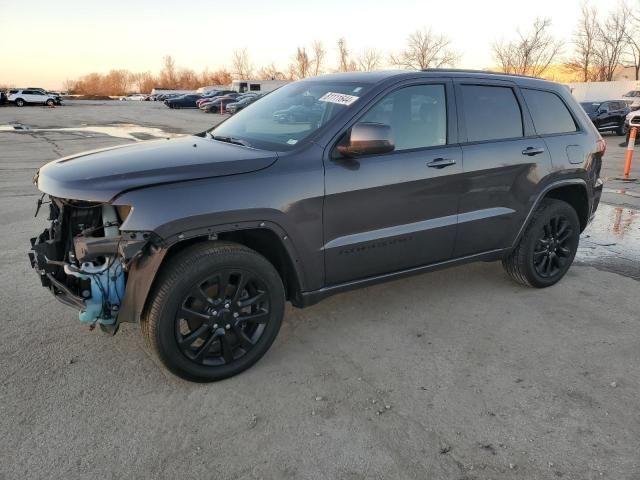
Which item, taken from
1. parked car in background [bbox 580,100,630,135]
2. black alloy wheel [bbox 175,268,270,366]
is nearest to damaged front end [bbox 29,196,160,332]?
black alloy wheel [bbox 175,268,270,366]

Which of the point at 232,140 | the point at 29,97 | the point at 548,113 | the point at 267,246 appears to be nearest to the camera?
the point at 267,246

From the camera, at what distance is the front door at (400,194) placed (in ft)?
10.9

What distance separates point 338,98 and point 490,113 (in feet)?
4.38

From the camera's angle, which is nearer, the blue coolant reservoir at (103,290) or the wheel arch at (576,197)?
the blue coolant reservoir at (103,290)

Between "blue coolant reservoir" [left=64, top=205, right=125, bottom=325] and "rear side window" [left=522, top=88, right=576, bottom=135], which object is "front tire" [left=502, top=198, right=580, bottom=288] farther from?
"blue coolant reservoir" [left=64, top=205, right=125, bottom=325]

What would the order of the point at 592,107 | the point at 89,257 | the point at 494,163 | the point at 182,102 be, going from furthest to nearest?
the point at 182,102 → the point at 592,107 → the point at 494,163 → the point at 89,257

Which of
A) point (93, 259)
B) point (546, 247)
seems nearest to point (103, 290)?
point (93, 259)

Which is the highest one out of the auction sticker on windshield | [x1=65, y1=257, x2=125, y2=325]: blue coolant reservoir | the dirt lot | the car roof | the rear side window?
the car roof

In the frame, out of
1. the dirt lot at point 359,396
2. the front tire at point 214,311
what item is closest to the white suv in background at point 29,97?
the dirt lot at point 359,396

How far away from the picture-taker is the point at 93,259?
113 inches

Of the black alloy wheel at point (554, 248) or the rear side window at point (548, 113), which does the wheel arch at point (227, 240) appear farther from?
the rear side window at point (548, 113)

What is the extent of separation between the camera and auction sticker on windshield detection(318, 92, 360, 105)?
3.47 metres

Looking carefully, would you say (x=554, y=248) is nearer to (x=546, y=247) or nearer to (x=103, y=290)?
(x=546, y=247)

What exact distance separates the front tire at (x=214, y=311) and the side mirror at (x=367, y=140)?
0.87 metres
